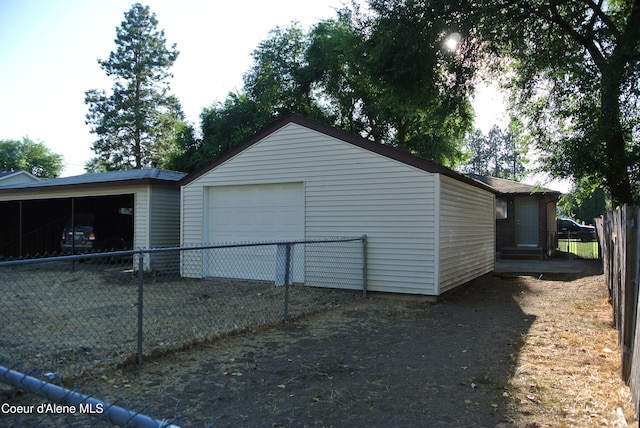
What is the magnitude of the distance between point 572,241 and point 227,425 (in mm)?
30173

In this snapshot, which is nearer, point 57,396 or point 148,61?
point 57,396

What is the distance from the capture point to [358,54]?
42.6 feet

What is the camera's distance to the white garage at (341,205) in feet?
28.5

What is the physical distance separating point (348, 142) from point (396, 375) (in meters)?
5.91

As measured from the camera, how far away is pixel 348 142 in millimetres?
9453

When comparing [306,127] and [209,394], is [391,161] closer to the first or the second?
[306,127]

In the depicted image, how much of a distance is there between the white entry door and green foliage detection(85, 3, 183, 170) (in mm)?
26225

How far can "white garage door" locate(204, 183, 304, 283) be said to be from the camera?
10.4 m

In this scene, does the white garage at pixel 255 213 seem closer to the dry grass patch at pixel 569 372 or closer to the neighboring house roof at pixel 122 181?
the neighboring house roof at pixel 122 181

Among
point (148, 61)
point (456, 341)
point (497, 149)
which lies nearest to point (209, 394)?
point (456, 341)

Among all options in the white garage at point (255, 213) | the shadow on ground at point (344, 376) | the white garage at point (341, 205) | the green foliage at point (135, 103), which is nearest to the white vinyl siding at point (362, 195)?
the white garage at point (341, 205)

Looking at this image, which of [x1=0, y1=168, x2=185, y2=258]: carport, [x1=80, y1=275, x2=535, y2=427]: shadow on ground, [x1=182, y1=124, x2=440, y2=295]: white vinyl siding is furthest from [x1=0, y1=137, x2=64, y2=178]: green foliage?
[x1=80, y1=275, x2=535, y2=427]: shadow on ground

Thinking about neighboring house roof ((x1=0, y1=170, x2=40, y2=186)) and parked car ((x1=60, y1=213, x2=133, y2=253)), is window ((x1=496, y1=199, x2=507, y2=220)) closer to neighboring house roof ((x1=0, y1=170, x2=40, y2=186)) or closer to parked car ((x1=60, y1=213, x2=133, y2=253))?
parked car ((x1=60, y1=213, x2=133, y2=253))

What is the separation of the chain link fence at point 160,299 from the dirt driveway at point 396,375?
2.22 feet
